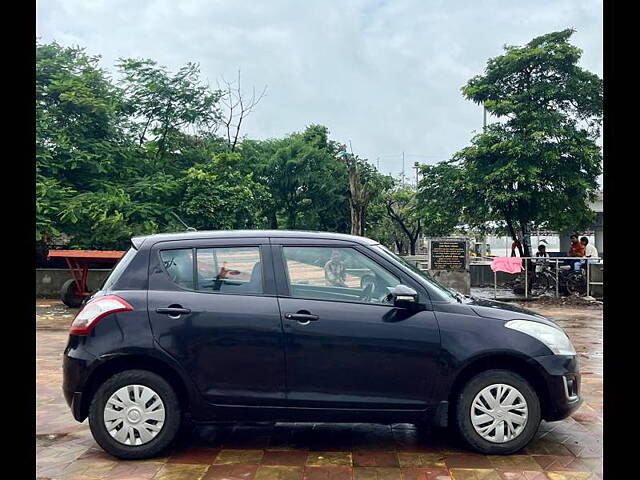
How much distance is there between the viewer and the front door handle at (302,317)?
4.32 metres

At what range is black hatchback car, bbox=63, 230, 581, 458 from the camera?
4.29m

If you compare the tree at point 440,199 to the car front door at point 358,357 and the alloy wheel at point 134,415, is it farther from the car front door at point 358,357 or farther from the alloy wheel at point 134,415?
the alloy wheel at point 134,415

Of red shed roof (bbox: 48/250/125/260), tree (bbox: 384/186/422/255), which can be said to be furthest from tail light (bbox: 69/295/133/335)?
tree (bbox: 384/186/422/255)

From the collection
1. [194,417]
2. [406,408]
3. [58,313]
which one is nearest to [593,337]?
[406,408]

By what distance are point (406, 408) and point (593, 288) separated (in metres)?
12.7

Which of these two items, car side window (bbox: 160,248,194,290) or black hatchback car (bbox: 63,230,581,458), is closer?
black hatchback car (bbox: 63,230,581,458)

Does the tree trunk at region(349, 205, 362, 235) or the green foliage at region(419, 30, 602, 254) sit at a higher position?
the green foliage at region(419, 30, 602, 254)

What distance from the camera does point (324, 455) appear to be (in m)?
4.41

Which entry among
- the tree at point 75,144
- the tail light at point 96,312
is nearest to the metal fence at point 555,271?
the tree at point 75,144

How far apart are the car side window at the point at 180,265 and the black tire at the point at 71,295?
1002 cm

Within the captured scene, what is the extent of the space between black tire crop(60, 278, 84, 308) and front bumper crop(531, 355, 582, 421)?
38.1 feet

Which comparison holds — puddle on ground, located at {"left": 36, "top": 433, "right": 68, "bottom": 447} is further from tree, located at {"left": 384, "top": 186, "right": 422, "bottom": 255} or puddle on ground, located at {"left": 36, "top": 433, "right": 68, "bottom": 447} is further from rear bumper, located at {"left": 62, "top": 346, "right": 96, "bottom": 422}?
tree, located at {"left": 384, "top": 186, "right": 422, "bottom": 255}

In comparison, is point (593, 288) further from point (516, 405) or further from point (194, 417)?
A: point (194, 417)

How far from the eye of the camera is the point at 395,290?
4.30 meters
